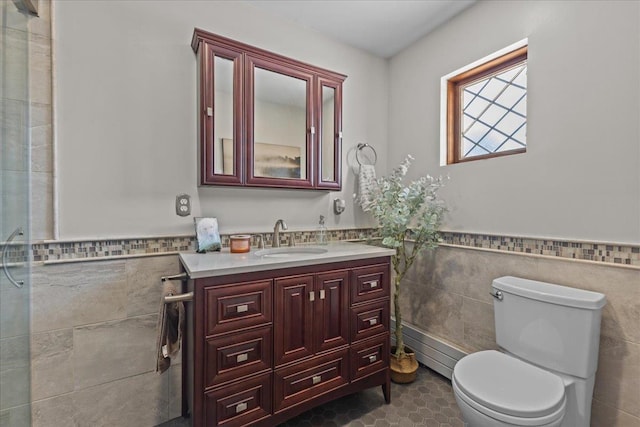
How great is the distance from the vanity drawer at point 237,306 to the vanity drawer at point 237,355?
0.05 m

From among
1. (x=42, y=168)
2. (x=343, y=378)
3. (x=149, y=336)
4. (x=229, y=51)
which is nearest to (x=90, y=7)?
(x=229, y=51)

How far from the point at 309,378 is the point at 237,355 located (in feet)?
1.38

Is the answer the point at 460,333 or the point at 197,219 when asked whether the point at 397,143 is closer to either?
the point at 460,333

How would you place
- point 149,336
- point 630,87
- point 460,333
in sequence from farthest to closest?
1. point 460,333
2. point 149,336
3. point 630,87

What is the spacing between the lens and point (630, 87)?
1253 mm

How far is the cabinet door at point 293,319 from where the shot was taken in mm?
1373

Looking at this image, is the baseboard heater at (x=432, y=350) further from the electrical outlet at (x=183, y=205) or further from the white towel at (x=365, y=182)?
the electrical outlet at (x=183, y=205)

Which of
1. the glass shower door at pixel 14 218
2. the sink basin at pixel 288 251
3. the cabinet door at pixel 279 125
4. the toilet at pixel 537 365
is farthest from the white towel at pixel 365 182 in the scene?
the glass shower door at pixel 14 218

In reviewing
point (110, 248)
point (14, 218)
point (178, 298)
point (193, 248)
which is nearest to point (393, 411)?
point (178, 298)

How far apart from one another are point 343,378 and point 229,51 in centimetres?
195

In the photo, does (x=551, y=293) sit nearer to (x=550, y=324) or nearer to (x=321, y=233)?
(x=550, y=324)

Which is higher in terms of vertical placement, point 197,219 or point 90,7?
point 90,7

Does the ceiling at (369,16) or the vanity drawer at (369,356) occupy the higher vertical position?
the ceiling at (369,16)

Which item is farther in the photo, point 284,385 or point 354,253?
point 354,253
